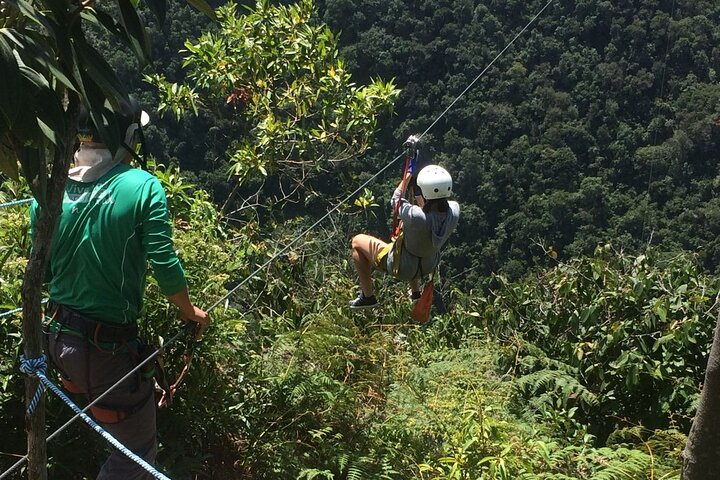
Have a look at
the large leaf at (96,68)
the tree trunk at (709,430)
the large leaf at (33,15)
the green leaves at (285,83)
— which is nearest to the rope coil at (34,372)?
the large leaf at (96,68)

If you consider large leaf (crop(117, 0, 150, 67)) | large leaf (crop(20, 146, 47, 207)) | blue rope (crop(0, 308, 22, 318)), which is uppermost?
large leaf (crop(117, 0, 150, 67))

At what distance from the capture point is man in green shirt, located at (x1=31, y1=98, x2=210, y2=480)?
3184mm

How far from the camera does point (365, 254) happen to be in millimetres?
5801

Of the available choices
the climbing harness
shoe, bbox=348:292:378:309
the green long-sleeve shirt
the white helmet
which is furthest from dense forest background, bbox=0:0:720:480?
the white helmet

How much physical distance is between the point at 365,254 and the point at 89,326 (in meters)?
2.75

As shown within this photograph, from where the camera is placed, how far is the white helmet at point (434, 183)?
16.6 feet

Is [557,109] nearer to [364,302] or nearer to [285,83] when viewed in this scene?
[285,83]

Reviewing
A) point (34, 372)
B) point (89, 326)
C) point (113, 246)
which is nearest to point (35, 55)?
point (34, 372)

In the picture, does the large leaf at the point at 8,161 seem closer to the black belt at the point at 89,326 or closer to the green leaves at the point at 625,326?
the black belt at the point at 89,326

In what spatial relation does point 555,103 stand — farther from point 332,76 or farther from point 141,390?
point 141,390

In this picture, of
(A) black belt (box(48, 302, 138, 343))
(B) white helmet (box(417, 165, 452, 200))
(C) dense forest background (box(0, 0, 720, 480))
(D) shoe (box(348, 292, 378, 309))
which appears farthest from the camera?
(D) shoe (box(348, 292, 378, 309))

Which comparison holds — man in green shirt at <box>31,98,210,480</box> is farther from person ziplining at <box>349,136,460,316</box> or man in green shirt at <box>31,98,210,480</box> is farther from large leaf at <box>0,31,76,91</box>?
person ziplining at <box>349,136,460,316</box>

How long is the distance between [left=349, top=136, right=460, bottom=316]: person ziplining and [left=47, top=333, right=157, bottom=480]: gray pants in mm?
2283

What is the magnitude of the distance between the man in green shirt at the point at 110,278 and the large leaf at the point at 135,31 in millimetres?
856
